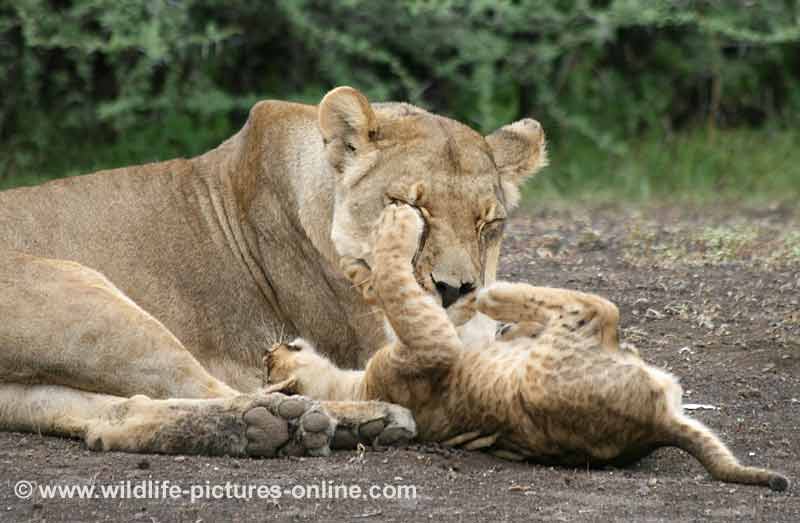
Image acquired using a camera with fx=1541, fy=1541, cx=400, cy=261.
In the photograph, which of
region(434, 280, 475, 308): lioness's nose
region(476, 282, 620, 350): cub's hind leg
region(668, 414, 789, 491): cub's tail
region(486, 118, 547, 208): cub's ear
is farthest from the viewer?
region(486, 118, 547, 208): cub's ear

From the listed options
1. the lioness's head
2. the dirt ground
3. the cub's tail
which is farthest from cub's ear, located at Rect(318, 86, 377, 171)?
the cub's tail

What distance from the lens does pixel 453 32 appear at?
30.1 ft

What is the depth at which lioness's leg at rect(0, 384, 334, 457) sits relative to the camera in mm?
3832

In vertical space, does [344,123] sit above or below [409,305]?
above

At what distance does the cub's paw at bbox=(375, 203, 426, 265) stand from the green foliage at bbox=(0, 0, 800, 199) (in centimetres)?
455

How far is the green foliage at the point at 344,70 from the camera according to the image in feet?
29.0

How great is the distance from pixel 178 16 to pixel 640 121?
326cm

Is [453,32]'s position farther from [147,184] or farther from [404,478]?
[404,478]

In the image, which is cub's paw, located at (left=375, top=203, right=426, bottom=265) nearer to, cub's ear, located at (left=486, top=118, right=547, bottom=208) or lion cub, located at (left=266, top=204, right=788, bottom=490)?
lion cub, located at (left=266, top=204, right=788, bottom=490)

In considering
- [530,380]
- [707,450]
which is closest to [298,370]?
[530,380]

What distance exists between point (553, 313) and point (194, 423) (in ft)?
3.13

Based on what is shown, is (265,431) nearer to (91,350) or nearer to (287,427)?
(287,427)

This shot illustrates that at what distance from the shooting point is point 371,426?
394cm

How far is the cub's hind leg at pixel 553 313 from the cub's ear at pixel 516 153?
1.92ft
